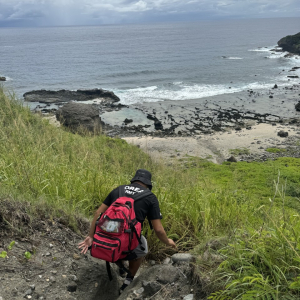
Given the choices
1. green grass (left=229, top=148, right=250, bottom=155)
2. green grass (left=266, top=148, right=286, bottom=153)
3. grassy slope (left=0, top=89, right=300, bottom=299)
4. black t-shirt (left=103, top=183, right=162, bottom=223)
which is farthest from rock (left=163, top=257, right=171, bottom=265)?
green grass (left=266, top=148, right=286, bottom=153)

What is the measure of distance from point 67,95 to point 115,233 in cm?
3897

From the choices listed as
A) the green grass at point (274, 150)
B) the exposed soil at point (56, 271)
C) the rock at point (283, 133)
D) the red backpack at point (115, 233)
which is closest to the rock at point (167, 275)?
the exposed soil at point (56, 271)

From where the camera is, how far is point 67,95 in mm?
39375

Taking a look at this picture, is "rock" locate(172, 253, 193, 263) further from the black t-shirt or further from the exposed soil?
the black t-shirt

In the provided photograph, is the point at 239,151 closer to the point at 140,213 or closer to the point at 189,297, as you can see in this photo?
the point at 140,213

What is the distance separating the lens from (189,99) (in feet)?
124

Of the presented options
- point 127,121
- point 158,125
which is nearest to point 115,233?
point 158,125

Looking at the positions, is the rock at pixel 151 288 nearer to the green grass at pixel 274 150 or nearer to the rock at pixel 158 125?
the green grass at pixel 274 150

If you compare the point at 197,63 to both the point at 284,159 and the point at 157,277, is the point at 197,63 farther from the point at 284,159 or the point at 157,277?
the point at 157,277

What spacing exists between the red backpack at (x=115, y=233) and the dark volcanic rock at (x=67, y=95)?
1376 inches

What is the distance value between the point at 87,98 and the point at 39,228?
120 feet

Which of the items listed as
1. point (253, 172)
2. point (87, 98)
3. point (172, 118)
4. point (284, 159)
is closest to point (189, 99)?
point (172, 118)

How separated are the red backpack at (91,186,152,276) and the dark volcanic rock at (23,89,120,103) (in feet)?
115

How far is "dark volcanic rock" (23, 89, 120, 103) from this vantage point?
37.3 metres
